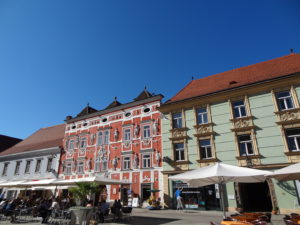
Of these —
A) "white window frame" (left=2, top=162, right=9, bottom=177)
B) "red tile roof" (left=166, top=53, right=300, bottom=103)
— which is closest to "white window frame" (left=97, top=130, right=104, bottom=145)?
"red tile roof" (left=166, top=53, right=300, bottom=103)

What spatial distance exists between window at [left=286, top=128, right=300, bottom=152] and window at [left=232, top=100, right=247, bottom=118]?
352cm

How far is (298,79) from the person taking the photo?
15992 millimetres

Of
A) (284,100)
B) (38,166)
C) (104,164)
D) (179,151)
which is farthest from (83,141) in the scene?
(284,100)

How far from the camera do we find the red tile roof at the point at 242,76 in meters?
18.1

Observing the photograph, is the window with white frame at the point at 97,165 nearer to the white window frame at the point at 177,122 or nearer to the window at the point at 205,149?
the white window frame at the point at 177,122

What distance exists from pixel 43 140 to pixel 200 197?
90.0ft

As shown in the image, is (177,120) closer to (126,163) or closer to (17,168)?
(126,163)

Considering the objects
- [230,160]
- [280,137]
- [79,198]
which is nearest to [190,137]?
[230,160]

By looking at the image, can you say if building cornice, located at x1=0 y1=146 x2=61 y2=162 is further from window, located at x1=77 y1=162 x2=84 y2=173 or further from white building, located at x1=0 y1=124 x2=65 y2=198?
window, located at x1=77 y1=162 x2=84 y2=173

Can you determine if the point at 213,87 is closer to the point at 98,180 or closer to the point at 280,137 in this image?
the point at 280,137

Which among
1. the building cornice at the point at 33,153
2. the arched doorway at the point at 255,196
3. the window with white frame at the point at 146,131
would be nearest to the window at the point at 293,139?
the arched doorway at the point at 255,196

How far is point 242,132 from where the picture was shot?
17094mm

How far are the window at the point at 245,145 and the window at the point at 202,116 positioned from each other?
3446mm

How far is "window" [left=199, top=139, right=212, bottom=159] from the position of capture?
59.6ft
